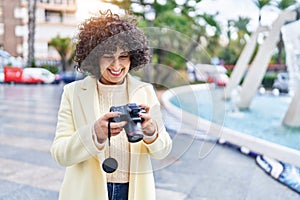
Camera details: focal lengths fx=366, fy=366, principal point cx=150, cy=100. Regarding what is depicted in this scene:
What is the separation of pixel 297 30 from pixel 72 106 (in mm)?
6784

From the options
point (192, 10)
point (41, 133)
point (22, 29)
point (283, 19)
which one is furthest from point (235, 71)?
point (22, 29)

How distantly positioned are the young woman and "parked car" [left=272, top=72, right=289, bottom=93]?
14.5 m

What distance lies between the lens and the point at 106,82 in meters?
1.15

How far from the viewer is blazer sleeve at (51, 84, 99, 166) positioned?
3.44 feet

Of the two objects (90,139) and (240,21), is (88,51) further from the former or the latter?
(240,21)

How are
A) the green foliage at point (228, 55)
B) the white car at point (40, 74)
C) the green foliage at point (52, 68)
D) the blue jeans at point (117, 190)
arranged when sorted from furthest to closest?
1. the green foliage at point (52, 68)
2. the green foliage at point (228, 55)
3. the white car at point (40, 74)
4. the blue jeans at point (117, 190)

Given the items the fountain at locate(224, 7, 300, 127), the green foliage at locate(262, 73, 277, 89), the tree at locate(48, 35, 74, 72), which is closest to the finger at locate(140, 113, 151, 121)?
the fountain at locate(224, 7, 300, 127)

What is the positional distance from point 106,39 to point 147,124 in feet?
0.98

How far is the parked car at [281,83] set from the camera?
1493cm

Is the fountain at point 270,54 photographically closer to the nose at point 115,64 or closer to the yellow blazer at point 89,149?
the yellow blazer at point 89,149

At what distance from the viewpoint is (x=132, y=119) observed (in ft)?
3.05

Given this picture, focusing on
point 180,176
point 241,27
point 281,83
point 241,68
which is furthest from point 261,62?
point 241,27

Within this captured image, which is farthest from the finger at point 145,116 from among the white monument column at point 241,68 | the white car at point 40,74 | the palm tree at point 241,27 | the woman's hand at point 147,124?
the white car at point 40,74

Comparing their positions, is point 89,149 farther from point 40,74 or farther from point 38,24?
point 38,24
